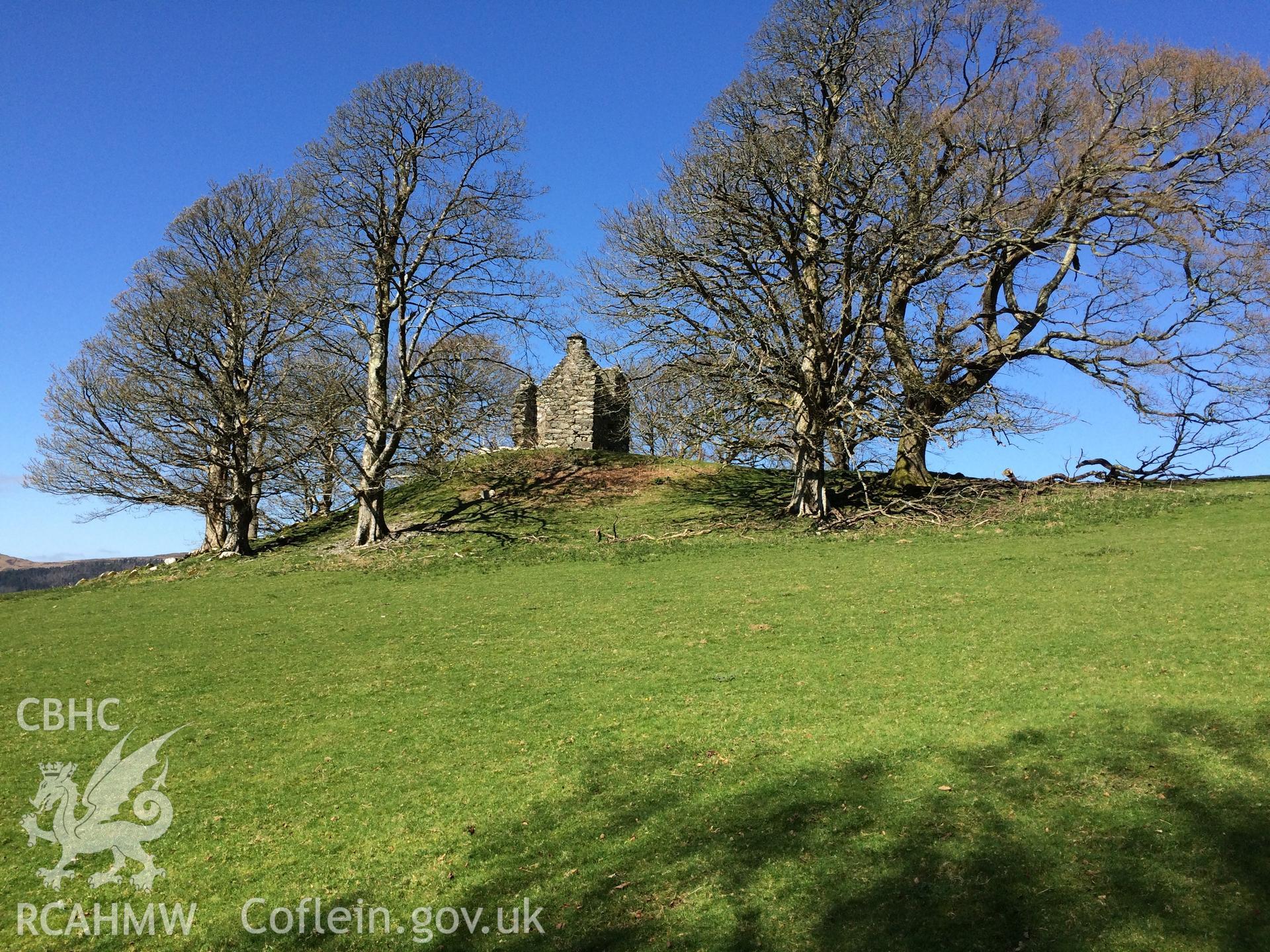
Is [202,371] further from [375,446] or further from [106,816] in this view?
[106,816]

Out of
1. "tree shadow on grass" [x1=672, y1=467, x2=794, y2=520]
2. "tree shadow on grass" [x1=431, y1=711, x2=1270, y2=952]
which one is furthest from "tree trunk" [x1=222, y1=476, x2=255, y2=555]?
"tree shadow on grass" [x1=431, y1=711, x2=1270, y2=952]

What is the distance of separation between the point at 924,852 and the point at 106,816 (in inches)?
292

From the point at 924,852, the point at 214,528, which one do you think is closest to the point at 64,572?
the point at 214,528

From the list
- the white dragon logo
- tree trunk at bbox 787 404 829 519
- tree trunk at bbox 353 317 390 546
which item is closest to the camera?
→ the white dragon logo

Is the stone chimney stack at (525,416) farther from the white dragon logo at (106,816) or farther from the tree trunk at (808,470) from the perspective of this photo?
the white dragon logo at (106,816)

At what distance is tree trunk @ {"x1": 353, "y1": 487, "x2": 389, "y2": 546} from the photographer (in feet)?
82.8

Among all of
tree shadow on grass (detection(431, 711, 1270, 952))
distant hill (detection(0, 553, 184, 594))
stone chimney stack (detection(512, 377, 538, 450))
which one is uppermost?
stone chimney stack (detection(512, 377, 538, 450))

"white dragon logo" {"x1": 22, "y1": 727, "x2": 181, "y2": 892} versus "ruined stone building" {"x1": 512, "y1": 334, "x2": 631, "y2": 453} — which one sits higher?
"ruined stone building" {"x1": 512, "y1": 334, "x2": 631, "y2": 453}

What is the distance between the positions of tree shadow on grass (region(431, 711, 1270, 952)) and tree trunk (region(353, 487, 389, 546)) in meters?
18.2

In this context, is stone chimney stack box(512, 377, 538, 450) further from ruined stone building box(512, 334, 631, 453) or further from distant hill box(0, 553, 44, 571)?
distant hill box(0, 553, 44, 571)

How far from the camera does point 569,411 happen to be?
33781 millimetres

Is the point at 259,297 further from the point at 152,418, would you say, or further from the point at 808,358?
the point at 808,358

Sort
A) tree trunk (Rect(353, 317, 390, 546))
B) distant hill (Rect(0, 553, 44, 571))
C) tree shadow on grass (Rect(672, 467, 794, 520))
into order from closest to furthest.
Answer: tree trunk (Rect(353, 317, 390, 546)), tree shadow on grass (Rect(672, 467, 794, 520)), distant hill (Rect(0, 553, 44, 571))

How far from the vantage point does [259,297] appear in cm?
2700
